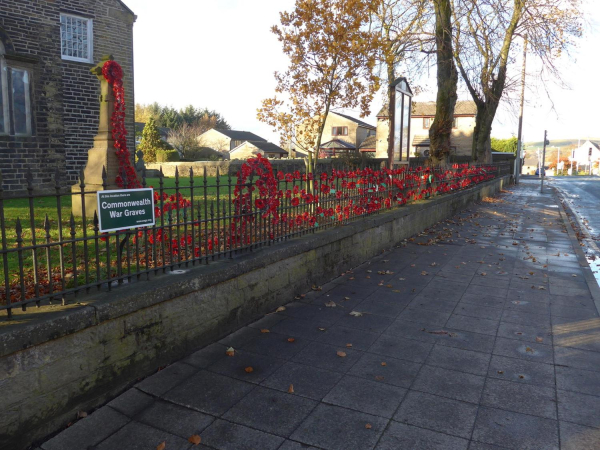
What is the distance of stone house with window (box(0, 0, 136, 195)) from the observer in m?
13.7

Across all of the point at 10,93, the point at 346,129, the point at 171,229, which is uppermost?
the point at 346,129

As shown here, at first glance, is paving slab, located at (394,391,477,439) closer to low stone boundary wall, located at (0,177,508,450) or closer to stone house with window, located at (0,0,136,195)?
low stone boundary wall, located at (0,177,508,450)

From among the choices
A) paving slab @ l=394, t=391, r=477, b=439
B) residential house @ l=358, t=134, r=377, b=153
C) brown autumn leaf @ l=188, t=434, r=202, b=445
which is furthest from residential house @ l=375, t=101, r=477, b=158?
brown autumn leaf @ l=188, t=434, r=202, b=445

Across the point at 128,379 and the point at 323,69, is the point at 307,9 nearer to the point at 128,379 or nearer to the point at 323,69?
the point at 323,69

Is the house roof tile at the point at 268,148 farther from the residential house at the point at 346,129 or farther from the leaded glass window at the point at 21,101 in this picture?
the leaded glass window at the point at 21,101

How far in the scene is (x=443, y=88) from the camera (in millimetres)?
17375

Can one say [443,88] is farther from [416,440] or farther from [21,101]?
[416,440]

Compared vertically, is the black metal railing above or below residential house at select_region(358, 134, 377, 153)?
below

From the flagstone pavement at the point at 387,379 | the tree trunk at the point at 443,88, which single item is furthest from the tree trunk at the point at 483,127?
the flagstone pavement at the point at 387,379

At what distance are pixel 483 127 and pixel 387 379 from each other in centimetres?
2476

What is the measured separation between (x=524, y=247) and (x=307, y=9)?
7177 millimetres

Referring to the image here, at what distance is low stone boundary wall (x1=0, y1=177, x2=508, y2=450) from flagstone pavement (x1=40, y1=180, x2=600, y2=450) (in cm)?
15

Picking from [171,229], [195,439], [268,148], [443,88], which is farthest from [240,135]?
[195,439]

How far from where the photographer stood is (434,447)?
3008 millimetres
